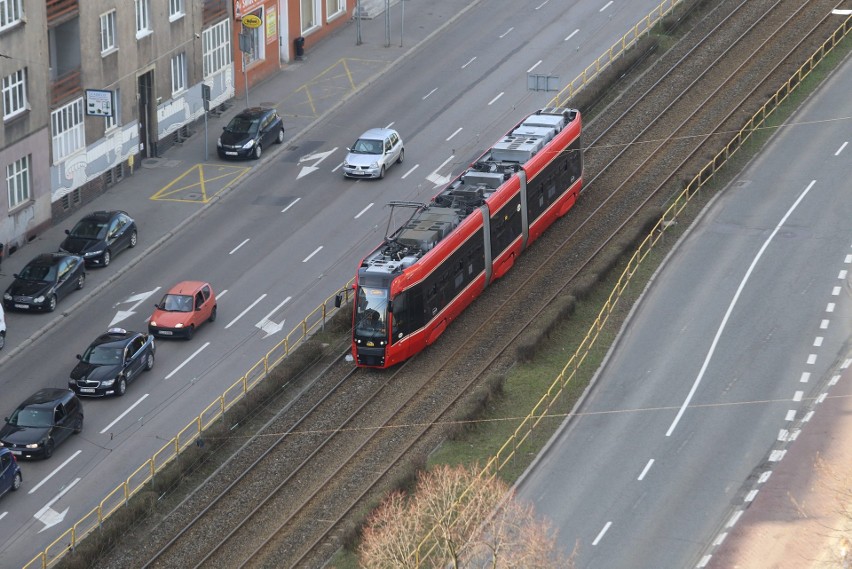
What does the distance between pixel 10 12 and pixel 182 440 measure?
20.7m

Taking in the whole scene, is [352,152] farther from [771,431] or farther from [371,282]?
[771,431]

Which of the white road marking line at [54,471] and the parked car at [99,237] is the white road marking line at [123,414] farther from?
the parked car at [99,237]

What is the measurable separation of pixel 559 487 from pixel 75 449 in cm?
1596

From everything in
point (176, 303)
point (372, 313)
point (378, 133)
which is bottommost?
point (176, 303)

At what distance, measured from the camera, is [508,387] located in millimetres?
57406

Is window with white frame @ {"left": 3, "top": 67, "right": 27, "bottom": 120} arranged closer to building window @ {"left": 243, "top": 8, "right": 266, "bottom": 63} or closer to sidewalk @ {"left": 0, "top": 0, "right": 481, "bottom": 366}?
sidewalk @ {"left": 0, "top": 0, "right": 481, "bottom": 366}

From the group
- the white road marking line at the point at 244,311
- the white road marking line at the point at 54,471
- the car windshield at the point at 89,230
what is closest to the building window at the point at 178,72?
the car windshield at the point at 89,230

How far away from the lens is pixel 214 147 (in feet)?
259

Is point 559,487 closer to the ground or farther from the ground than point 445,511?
closer to the ground

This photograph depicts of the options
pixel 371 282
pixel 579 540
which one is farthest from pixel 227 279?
pixel 579 540

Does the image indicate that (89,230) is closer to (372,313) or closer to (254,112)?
(254,112)

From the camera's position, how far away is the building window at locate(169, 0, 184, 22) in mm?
78025

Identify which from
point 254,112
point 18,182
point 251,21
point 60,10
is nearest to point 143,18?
point 254,112

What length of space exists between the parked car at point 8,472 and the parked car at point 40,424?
1217 millimetres
